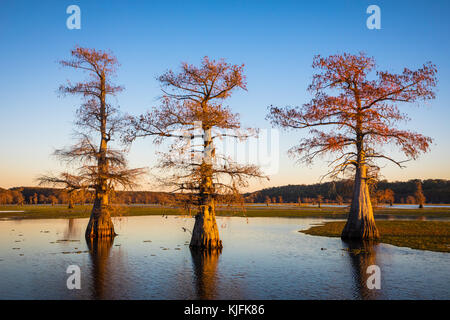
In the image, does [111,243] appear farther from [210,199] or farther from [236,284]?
[236,284]

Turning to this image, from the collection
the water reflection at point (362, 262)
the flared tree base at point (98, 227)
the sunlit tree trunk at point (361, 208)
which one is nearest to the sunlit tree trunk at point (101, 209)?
the flared tree base at point (98, 227)

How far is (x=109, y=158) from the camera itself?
120 ft

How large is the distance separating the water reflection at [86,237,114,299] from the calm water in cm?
5

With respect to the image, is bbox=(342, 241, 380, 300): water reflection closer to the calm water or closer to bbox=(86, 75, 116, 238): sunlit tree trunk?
the calm water

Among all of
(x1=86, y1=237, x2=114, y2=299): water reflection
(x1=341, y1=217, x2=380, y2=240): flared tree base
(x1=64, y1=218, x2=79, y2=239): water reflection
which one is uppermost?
(x1=341, y1=217, x2=380, y2=240): flared tree base

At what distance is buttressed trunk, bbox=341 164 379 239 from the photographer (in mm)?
33438

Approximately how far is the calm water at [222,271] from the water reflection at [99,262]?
5 centimetres

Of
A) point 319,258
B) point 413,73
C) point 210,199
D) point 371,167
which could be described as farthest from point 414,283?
point 413,73

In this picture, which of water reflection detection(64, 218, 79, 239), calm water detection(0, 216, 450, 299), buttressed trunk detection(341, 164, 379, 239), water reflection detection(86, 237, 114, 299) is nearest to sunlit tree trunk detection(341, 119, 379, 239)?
buttressed trunk detection(341, 164, 379, 239)

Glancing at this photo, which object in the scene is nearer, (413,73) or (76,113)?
(413,73)

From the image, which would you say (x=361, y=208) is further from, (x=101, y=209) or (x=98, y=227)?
(x=98, y=227)

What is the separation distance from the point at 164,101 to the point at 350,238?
2117cm

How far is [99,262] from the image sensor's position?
24.0 meters
